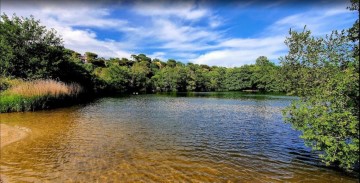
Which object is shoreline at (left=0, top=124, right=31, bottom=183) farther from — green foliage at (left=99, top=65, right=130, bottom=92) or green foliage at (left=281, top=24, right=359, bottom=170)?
green foliage at (left=99, top=65, right=130, bottom=92)

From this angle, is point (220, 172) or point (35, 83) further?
point (35, 83)

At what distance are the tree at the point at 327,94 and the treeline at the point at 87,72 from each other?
114cm

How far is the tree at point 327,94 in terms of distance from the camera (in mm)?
6328

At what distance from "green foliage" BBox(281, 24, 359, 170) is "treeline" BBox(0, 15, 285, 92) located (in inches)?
48.4

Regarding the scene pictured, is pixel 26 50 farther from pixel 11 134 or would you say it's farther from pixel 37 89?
pixel 11 134

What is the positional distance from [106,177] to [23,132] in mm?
7639

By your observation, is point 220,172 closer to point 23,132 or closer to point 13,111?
point 23,132

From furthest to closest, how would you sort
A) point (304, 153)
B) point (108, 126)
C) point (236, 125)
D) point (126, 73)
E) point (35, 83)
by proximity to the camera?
point (126, 73) → point (35, 83) → point (236, 125) → point (108, 126) → point (304, 153)

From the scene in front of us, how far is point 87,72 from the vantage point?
5034cm

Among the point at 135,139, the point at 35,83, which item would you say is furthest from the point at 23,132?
the point at 35,83

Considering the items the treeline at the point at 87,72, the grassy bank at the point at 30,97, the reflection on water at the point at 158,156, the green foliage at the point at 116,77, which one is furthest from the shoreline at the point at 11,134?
the green foliage at the point at 116,77

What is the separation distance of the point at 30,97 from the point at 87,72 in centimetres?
3143

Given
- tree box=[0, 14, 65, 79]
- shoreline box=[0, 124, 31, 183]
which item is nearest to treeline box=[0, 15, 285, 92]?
tree box=[0, 14, 65, 79]

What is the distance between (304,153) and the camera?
974 centimetres
